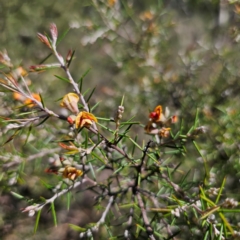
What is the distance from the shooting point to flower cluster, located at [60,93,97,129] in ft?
2.38

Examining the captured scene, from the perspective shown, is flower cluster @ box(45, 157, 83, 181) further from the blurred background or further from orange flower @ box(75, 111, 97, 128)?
the blurred background

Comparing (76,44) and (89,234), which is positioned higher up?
(76,44)

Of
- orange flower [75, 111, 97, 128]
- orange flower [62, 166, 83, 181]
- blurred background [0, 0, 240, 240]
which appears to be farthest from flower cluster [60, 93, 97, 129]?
blurred background [0, 0, 240, 240]

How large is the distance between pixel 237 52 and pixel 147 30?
55cm

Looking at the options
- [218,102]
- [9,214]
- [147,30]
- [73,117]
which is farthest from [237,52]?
[9,214]

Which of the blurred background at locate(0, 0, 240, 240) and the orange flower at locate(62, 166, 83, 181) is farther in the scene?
the blurred background at locate(0, 0, 240, 240)

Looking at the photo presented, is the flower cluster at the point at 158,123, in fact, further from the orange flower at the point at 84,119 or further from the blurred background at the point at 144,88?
the blurred background at the point at 144,88

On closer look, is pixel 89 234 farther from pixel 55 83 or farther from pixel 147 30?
pixel 55 83

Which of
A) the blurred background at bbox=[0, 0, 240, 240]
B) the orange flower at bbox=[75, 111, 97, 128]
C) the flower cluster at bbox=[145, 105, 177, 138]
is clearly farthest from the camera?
the blurred background at bbox=[0, 0, 240, 240]

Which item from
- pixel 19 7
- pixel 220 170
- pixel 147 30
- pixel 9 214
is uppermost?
pixel 19 7

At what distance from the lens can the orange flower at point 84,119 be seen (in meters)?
0.72

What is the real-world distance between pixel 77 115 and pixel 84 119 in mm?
38

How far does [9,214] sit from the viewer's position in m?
1.78

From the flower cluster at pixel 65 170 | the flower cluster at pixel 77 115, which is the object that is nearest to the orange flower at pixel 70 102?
the flower cluster at pixel 77 115
